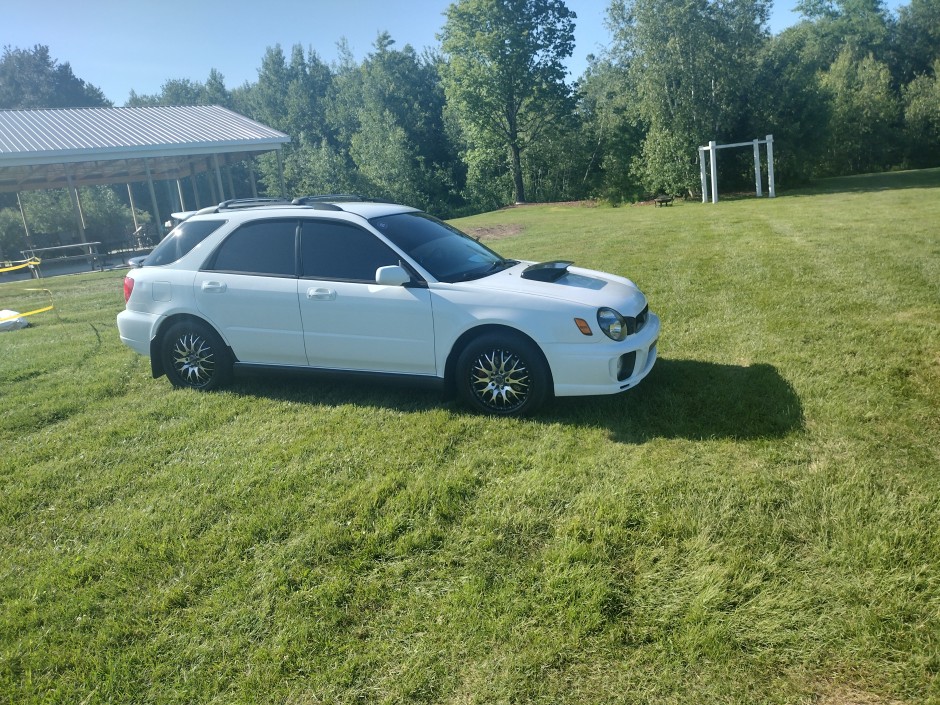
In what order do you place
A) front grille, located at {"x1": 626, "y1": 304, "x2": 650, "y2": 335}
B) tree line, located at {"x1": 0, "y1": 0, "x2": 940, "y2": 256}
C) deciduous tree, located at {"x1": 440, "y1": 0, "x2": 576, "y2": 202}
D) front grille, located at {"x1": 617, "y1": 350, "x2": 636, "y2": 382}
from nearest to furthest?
front grille, located at {"x1": 617, "y1": 350, "x2": 636, "y2": 382}
front grille, located at {"x1": 626, "y1": 304, "x2": 650, "y2": 335}
tree line, located at {"x1": 0, "y1": 0, "x2": 940, "y2": 256}
deciduous tree, located at {"x1": 440, "y1": 0, "x2": 576, "y2": 202}

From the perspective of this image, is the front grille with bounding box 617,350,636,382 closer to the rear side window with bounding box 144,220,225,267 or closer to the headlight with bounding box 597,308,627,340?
the headlight with bounding box 597,308,627,340

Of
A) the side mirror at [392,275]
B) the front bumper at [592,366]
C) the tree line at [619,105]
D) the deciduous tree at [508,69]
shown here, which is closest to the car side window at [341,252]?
the side mirror at [392,275]

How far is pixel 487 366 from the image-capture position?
199 inches

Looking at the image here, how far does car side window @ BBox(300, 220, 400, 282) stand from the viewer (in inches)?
216

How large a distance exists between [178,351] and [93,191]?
125ft

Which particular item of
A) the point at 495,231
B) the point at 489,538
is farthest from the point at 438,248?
the point at 495,231

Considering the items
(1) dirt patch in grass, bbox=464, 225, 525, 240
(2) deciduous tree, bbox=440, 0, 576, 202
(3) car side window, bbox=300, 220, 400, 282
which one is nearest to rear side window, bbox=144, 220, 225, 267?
(3) car side window, bbox=300, 220, 400, 282

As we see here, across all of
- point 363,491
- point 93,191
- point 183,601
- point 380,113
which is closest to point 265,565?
point 183,601

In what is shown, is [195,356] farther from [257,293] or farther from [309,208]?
[309,208]

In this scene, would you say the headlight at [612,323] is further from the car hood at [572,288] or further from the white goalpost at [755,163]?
the white goalpost at [755,163]

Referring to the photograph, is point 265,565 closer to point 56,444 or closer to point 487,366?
point 487,366

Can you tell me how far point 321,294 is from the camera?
5.49 meters

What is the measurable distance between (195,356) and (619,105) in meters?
35.3

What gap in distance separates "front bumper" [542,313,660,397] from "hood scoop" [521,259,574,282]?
2.38 ft
